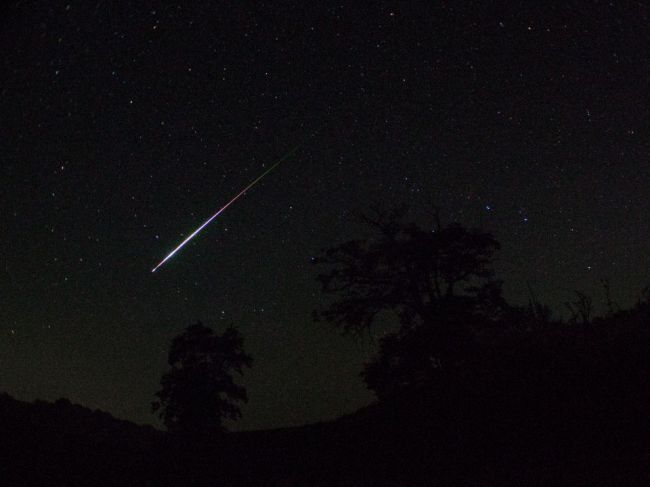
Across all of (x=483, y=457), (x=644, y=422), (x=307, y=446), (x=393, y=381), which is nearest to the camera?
(x=644, y=422)

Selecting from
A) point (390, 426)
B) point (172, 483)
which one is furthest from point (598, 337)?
point (172, 483)

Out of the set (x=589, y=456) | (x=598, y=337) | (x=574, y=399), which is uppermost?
(x=598, y=337)

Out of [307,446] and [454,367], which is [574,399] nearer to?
[454,367]

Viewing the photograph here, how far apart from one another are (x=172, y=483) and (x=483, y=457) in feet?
13.7

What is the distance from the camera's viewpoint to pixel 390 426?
379 inches

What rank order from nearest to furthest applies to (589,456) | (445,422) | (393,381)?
1. (589,456)
2. (445,422)
3. (393,381)

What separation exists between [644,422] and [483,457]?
6.45 feet

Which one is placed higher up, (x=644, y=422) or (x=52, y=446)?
(x=52, y=446)

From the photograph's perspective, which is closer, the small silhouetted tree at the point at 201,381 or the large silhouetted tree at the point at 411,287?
the large silhouetted tree at the point at 411,287

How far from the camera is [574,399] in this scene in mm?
7078

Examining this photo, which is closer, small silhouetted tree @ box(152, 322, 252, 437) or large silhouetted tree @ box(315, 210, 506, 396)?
large silhouetted tree @ box(315, 210, 506, 396)

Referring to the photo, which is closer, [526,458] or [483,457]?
[526,458]

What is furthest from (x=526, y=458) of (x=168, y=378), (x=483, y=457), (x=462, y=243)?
(x=168, y=378)

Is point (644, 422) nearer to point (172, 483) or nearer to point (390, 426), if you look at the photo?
point (390, 426)
